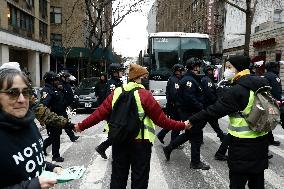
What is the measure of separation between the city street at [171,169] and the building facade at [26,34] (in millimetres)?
19692

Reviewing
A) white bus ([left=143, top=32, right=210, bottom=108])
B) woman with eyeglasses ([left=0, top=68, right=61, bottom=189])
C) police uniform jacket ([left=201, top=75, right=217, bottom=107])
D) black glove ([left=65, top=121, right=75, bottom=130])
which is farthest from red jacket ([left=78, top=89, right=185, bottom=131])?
white bus ([left=143, top=32, right=210, bottom=108])

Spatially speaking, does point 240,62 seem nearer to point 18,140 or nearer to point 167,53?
point 18,140

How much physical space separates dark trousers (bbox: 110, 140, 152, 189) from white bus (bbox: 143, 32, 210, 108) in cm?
1077

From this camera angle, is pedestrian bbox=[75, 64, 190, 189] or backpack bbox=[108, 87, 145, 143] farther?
pedestrian bbox=[75, 64, 190, 189]

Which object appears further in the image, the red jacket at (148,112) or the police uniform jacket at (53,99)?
the police uniform jacket at (53,99)

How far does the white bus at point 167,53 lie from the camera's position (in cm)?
1512

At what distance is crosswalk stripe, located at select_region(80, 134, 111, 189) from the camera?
18.8 feet

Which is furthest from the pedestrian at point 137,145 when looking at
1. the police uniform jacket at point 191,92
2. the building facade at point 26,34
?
the building facade at point 26,34

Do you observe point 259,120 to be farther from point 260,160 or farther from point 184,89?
point 184,89

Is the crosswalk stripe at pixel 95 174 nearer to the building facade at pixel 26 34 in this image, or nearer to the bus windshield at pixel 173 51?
the bus windshield at pixel 173 51

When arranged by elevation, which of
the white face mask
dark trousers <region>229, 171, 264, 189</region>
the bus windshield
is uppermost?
the bus windshield

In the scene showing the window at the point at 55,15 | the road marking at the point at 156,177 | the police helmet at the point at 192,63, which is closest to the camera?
the road marking at the point at 156,177

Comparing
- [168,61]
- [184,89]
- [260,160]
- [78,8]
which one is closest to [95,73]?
[78,8]

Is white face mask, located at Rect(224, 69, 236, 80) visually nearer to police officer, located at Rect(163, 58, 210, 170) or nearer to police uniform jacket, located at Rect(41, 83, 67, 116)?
police officer, located at Rect(163, 58, 210, 170)
